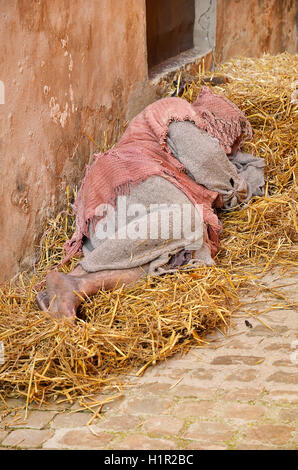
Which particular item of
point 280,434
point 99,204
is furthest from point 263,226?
point 280,434

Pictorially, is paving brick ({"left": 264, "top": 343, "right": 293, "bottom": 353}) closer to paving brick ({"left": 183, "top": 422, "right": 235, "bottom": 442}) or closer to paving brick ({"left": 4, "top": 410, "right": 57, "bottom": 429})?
paving brick ({"left": 183, "top": 422, "right": 235, "bottom": 442})

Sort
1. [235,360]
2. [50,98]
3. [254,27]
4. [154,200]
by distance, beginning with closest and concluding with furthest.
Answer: [235,360] → [154,200] → [50,98] → [254,27]

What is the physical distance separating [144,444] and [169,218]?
5.05 ft

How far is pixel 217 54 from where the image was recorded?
6828mm

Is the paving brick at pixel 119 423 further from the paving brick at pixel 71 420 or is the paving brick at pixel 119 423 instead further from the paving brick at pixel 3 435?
the paving brick at pixel 3 435

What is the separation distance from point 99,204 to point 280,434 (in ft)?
6.13

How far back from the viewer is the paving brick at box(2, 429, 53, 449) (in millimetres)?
2560

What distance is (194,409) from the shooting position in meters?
2.72

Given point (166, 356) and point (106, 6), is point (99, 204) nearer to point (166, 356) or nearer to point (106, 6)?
point (166, 356)

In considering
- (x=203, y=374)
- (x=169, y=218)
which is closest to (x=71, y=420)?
(x=203, y=374)

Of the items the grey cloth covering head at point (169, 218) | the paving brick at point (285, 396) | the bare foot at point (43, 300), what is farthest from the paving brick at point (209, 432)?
the grey cloth covering head at point (169, 218)

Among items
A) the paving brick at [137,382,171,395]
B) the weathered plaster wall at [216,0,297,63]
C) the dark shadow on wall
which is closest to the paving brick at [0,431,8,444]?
the paving brick at [137,382,171,395]

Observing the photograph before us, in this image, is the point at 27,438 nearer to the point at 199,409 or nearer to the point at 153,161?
the point at 199,409

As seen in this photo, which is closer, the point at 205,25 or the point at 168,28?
the point at 168,28
